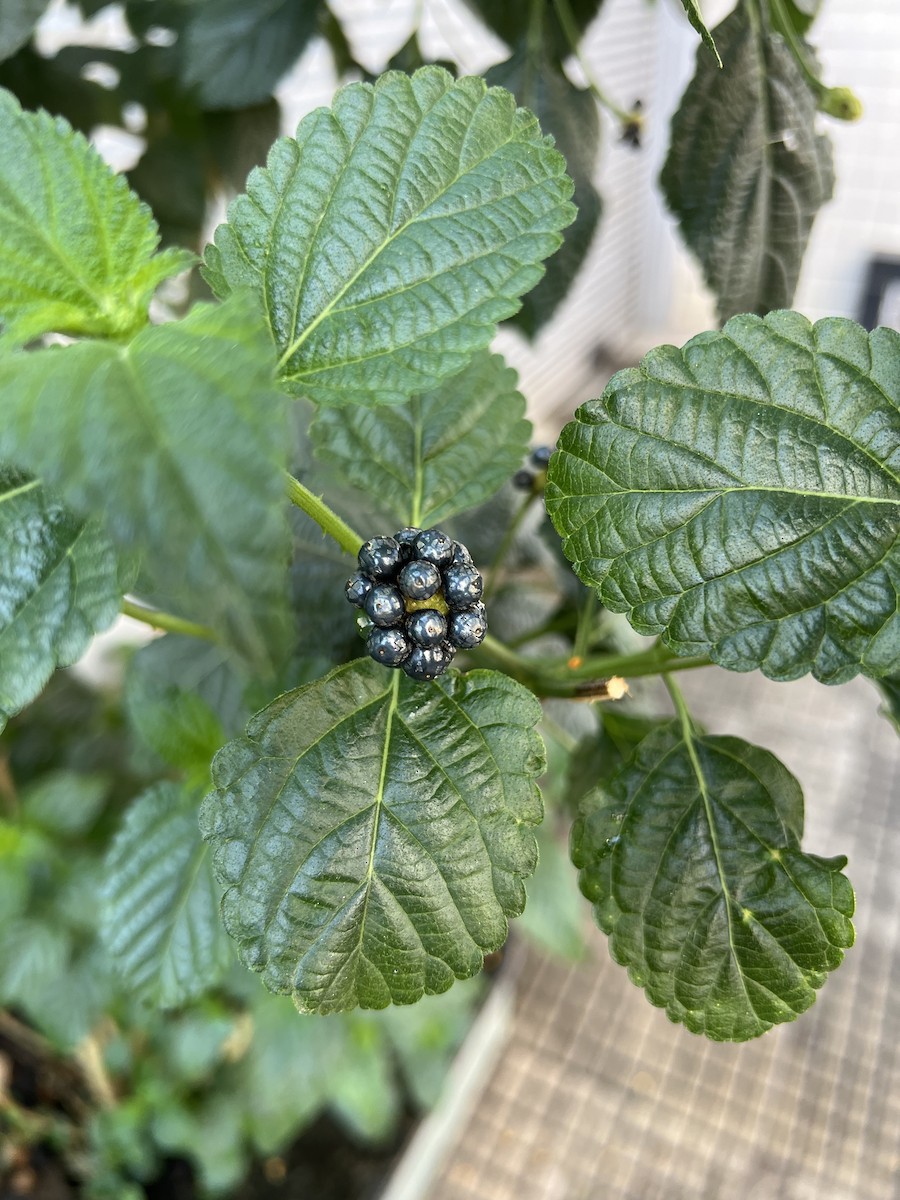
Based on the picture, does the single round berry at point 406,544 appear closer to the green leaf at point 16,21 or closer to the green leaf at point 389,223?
the green leaf at point 389,223

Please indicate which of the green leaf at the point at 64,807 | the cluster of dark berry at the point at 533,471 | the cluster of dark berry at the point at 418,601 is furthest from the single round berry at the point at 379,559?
the green leaf at the point at 64,807

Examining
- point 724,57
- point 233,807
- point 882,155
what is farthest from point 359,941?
point 882,155

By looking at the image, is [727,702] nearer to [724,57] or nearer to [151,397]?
[724,57]

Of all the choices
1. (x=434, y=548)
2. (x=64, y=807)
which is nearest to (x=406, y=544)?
(x=434, y=548)

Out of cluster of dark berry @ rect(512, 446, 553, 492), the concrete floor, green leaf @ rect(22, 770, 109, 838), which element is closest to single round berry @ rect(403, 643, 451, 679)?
cluster of dark berry @ rect(512, 446, 553, 492)

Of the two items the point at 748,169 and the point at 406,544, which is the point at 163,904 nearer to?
the point at 406,544
